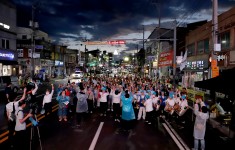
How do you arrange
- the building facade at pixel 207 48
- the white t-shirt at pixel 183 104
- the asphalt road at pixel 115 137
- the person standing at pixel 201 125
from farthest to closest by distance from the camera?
1. the building facade at pixel 207 48
2. the white t-shirt at pixel 183 104
3. the asphalt road at pixel 115 137
4. the person standing at pixel 201 125

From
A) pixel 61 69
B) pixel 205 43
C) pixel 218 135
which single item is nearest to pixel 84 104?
pixel 218 135

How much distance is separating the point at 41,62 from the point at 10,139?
55757 mm

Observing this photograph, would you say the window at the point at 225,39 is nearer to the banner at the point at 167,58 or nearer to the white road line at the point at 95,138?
the banner at the point at 167,58

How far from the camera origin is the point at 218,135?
10.2 metres

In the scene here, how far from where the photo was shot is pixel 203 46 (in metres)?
26.8

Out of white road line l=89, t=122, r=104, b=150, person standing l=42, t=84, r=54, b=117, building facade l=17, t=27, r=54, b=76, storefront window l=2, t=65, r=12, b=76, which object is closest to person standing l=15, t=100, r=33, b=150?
white road line l=89, t=122, r=104, b=150

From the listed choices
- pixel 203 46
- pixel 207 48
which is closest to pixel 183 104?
pixel 207 48

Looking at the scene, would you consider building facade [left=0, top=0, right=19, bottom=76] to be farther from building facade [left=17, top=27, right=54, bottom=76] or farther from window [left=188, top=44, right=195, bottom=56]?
window [left=188, top=44, right=195, bottom=56]

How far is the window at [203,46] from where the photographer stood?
25.8 m

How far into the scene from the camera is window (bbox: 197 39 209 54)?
25750mm

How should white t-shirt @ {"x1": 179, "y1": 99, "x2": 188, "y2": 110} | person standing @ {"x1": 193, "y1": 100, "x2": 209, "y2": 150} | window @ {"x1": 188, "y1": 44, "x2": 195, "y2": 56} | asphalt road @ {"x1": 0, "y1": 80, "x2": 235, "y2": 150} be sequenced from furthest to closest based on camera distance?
window @ {"x1": 188, "y1": 44, "x2": 195, "y2": 56}
white t-shirt @ {"x1": 179, "y1": 99, "x2": 188, "y2": 110}
asphalt road @ {"x1": 0, "y1": 80, "x2": 235, "y2": 150}
person standing @ {"x1": 193, "y1": 100, "x2": 209, "y2": 150}

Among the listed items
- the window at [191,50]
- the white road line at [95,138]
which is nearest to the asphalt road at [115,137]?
the white road line at [95,138]

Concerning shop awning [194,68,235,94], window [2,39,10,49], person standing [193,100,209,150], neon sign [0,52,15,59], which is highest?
window [2,39,10,49]

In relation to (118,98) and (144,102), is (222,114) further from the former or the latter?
(118,98)
